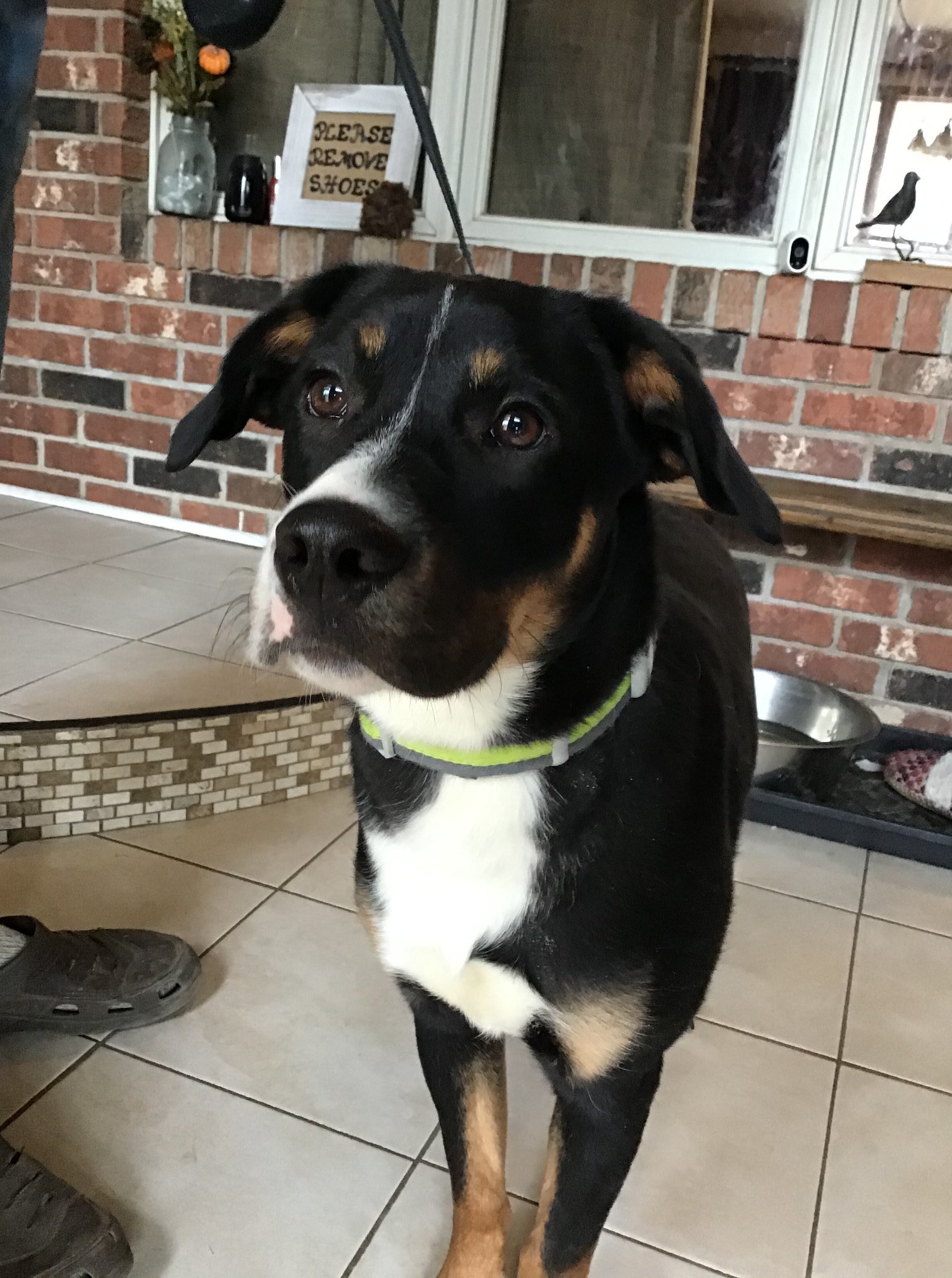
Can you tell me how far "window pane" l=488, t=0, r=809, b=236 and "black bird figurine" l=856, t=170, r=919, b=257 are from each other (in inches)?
11.4

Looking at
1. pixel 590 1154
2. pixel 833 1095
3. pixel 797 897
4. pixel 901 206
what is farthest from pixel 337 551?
pixel 901 206

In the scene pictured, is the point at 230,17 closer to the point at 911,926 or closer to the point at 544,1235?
the point at 544,1235

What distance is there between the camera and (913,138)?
2.60m

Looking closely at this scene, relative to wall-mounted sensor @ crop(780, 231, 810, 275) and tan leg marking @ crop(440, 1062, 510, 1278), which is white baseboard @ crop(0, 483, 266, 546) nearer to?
wall-mounted sensor @ crop(780, 231, 810, 275)

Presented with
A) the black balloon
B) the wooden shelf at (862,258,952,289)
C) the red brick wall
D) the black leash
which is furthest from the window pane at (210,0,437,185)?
the black leash

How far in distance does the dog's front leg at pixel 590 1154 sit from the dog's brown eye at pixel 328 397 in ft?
2.28

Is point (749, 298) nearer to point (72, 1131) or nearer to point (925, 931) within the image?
point (925, 931)

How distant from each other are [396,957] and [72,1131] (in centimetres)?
59

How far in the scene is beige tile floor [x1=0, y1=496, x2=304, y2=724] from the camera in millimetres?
2258

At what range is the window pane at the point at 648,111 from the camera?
269 centimetres

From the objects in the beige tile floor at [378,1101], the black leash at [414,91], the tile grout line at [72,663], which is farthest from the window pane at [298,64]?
the beige tile floor at [378,1101]

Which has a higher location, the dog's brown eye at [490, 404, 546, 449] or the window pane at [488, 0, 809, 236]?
the window pane at [488, 0, 809, 236]

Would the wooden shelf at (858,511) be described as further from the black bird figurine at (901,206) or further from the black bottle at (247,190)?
the black bottle at (247,190)

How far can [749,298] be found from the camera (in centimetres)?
258
